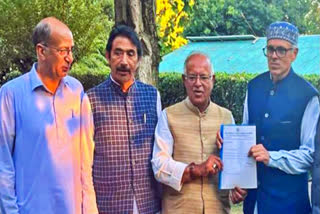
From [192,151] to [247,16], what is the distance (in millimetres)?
28764

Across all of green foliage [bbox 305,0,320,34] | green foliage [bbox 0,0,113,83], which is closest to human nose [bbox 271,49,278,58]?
green foliage [bbox 305,0,320,34]

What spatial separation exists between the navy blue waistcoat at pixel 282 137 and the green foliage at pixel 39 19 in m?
10.3

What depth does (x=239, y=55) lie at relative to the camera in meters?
16.8

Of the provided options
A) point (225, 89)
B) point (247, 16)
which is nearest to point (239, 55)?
point (225, 89)

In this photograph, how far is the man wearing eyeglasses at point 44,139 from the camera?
307 centimetres

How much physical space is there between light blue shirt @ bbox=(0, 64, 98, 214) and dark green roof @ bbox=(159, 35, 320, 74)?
37.4 feet

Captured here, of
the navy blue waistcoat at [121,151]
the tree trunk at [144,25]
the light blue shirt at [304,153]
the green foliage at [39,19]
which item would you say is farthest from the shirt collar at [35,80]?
→ the green foliage at [39,19]

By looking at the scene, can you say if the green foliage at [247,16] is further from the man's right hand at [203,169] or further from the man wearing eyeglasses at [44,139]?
the man wearing eyeglasses at [44,139]

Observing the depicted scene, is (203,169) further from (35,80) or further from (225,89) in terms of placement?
(225,89)

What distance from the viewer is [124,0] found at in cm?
509

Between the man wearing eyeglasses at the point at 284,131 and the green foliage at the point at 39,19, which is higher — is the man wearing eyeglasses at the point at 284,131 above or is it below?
below

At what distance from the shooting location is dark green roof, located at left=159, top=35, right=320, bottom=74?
48.7 feet

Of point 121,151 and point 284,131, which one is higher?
point 284,131

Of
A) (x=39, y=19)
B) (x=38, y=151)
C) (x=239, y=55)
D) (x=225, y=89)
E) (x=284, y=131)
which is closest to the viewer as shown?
(x=38, y=151)
